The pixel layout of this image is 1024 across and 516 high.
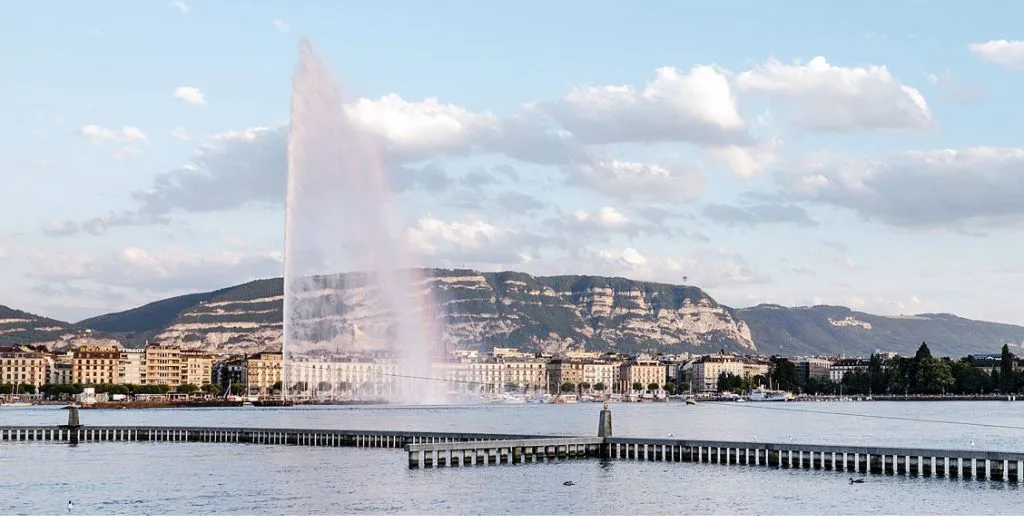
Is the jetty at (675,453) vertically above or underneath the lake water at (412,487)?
above

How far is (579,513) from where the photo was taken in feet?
152

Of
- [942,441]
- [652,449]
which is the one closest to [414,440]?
[652,449]

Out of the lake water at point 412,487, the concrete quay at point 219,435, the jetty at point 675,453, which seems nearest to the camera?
the lake water at point 412,487

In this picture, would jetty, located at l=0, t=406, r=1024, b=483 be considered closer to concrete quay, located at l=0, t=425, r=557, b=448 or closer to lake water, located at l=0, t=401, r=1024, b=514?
concrete quay, located at l=0, t=425, r=557, b=448

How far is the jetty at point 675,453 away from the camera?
2181 inches

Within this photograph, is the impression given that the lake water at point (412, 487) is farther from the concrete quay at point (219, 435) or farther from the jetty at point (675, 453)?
the concrete quay at point (219, 435)

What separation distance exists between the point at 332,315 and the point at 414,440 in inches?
4239

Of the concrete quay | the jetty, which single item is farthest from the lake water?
the concrete quay

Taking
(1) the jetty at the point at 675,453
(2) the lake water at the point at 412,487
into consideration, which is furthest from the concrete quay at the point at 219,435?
(2) the lake water at the point at 412,487

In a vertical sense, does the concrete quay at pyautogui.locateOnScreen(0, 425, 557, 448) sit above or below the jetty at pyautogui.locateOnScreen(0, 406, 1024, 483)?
below

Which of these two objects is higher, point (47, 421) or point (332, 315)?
point (332, 315)

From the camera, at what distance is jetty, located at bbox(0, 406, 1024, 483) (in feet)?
182

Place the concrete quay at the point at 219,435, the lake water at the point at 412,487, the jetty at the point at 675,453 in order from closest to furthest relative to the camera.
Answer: the lake water at the point at 412,487 < the jetty at the point at 675,453 < the concrete quay at the point at 219,435

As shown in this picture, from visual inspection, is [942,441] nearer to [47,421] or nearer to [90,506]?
[90,506]
